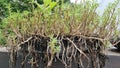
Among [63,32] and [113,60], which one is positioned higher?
[63,32]

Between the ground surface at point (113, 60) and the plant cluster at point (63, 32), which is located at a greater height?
the plant cluster at point (63, 32)

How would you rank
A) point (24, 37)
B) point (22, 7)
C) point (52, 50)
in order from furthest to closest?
point (22, 7), point (24, 37), point (52, 50)

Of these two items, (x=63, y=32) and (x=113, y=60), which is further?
(x=113, y=60)

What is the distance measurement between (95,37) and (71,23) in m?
0.13

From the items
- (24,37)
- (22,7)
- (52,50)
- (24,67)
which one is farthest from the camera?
(22,7)

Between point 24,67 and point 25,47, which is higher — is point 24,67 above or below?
below

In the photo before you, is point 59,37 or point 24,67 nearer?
point 59,37

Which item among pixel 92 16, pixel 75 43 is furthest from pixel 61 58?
pixel 92 16

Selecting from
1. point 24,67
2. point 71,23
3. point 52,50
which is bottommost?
point 24,67

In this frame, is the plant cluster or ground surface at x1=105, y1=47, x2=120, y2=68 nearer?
the plant cluster

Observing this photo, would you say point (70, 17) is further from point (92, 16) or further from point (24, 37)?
point (24, 37)

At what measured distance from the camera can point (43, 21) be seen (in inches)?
51.6

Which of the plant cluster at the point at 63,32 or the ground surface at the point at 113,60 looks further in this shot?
the ground surface at the point at 113,60

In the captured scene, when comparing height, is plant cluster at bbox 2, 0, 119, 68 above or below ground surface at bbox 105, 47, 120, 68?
above
